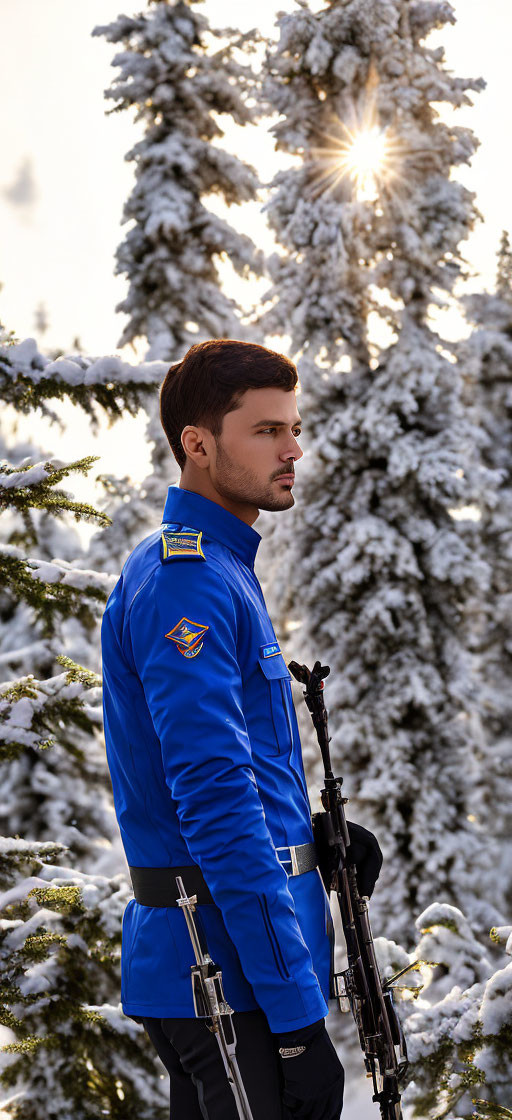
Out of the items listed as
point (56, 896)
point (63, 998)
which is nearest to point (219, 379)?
point (56, 896)

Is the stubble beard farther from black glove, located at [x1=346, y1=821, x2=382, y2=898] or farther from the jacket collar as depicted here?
black glove, located at [x1=346, y1=821, x2=382, y2=898]

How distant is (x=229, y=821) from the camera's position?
1800mm

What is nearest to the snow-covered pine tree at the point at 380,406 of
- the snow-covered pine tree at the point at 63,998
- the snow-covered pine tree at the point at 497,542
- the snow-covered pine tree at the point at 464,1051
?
the snow-covered pine tree at the point at 497,542

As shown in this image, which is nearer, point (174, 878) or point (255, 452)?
point (174, 878)

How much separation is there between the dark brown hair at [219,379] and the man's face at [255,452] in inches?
0.8

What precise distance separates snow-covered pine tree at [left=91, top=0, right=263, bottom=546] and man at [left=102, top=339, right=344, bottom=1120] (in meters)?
→ 10.4

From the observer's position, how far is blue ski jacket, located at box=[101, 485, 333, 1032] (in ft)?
5.96

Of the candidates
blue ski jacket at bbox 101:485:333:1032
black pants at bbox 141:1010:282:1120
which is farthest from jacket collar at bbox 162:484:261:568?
black pants at bbox 141:1010:282:1120

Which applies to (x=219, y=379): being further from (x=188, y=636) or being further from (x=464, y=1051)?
(x=464, y=1051)

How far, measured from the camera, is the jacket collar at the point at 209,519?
2.27m

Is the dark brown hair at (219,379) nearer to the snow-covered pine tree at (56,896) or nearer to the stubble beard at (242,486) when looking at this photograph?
the stubble beard at (242,486)

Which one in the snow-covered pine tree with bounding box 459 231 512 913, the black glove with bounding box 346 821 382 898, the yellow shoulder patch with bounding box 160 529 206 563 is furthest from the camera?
the snow-covered pine tree with bounding box 459 231 512 913

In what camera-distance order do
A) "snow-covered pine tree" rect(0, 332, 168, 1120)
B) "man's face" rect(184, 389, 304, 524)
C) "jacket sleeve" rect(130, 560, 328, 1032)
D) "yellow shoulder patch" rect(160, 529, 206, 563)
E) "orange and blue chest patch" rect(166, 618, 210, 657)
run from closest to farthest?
"jacket sleeve" rect(130, 560, 328, 1032) → "orange and blue chest patch" rect(166, 618, 210, 657) → "yellow shoulder patch" rect(160, 529, 206, 563) → "man's face" rect(184, 389, 304, 524) → "snow-covered pine tree" rect(0, 332, 168, 1120)

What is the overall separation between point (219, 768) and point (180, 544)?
1.78 ft
